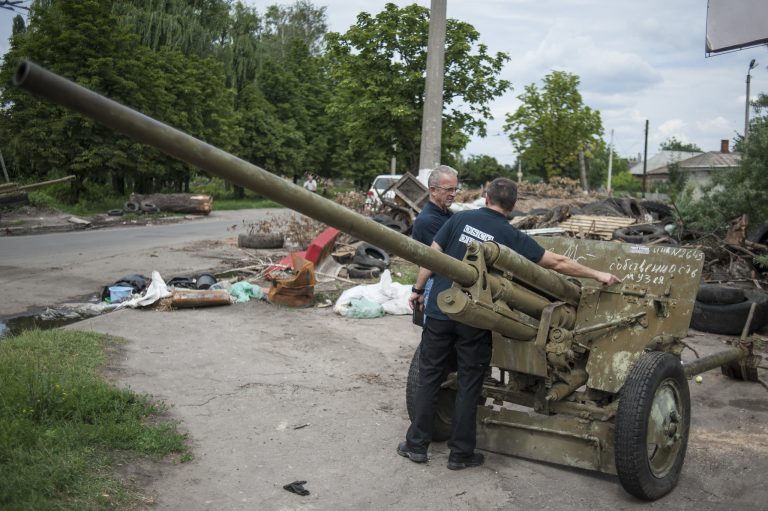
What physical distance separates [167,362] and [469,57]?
912 inches

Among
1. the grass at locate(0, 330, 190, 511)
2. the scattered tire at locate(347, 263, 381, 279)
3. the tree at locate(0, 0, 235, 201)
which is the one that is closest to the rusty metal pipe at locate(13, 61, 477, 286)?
the grass at locate(0, 330, 190, 511)

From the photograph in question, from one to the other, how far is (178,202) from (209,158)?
2653cm

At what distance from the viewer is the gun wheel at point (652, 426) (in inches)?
177

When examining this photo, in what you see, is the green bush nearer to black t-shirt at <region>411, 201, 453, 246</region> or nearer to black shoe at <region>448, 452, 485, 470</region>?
black t-shirt at <region>411, 201, 453, 246</region>

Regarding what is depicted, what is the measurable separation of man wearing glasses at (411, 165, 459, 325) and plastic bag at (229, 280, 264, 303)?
5365 mm

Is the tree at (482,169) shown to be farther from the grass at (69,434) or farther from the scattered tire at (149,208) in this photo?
the grass at (69,434)

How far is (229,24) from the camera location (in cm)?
4150

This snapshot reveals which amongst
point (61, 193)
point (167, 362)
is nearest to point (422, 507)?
point (167, 362)

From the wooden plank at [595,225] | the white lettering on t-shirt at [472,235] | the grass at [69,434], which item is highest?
the white lettering on t-shirt at [472,235]

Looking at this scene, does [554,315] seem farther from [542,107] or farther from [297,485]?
[542,107]

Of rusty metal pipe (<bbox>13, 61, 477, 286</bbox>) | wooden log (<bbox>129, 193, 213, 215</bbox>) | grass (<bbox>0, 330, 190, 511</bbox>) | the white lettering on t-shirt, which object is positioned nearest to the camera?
rusty metal pipe (<bbox>13, 61, 477, 286</bbox>)

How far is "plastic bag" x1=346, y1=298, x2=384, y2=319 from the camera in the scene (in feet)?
33.1

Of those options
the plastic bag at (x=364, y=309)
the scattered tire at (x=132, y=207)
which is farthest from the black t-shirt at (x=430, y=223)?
the scattered tire at (x=132, y=207)

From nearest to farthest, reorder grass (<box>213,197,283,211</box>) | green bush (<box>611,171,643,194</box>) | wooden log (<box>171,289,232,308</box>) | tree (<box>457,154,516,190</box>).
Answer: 1. wooden log (<box>171,289,232,308</box>)
2. grass (<box>213,197,283,211</box>)
3. tree (<box>457,154,516,190</box>)
4. green bush (<box>611,171,643,194</box>)
